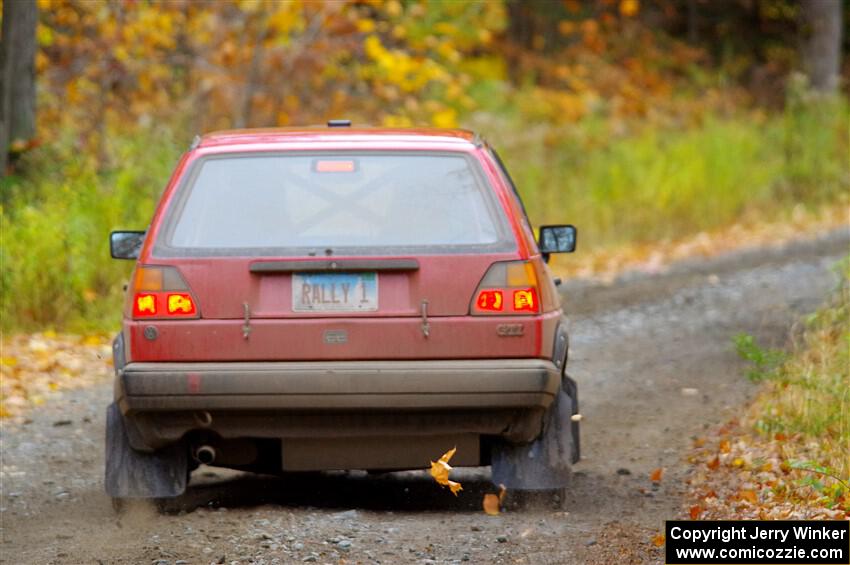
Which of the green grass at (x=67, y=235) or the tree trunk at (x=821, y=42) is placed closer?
the green grass at (x=67, y=235)

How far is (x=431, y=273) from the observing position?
19.4ft

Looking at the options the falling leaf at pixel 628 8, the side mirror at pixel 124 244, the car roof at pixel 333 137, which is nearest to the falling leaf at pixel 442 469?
the car roof at pixel 333 137

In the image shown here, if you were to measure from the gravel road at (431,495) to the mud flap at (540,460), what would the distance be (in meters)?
0.16

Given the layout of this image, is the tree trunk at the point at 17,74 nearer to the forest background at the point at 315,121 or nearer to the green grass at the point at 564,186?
the forest background at the point at 315,121

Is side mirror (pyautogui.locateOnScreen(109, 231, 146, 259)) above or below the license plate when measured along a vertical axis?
above

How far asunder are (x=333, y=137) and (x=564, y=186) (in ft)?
40.7

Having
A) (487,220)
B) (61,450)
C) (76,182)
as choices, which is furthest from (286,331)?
(76,182)

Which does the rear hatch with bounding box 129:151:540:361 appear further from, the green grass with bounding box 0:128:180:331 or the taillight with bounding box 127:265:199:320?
the green grass with bounding box 0:128:180:331

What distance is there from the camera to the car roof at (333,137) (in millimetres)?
6297

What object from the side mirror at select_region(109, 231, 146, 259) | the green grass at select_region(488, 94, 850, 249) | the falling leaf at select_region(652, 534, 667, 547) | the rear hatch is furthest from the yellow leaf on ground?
the green grass at select_region(488, 94, 850, 249)

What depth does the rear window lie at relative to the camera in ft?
19.6

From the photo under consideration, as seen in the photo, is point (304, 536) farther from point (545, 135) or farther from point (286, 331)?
point (545, 135)

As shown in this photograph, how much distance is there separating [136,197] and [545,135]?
837 centimetres

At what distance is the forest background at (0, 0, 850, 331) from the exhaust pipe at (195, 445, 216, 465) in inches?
200
